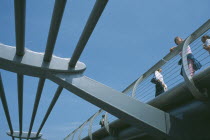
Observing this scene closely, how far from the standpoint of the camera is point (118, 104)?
3355mm

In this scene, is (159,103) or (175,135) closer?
(175,135)

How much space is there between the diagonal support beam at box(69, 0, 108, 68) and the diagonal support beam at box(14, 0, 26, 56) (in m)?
0.69

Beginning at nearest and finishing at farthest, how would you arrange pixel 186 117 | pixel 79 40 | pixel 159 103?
pixel 79 40
pixel 186 117
pixel 159 103

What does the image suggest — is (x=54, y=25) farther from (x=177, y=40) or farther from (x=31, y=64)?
(x=177, y=40)

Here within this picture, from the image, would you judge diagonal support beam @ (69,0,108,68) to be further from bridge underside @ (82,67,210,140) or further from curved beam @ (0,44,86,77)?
bridge underside @ (82,67,210,140)

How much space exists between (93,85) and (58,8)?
1356 millimetres

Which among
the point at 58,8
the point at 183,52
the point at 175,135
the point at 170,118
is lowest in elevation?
the point at 175,135

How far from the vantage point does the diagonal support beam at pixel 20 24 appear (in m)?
2.41

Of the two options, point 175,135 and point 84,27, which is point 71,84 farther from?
point 175,135

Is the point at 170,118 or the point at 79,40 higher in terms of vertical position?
the point at 79,40

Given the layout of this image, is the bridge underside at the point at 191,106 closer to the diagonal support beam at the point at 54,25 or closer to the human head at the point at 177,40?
the human head at the point at 177,40

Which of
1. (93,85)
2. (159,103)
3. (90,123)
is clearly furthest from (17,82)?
(90,123)

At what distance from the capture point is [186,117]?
3660 mm

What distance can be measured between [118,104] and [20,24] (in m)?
1.65
